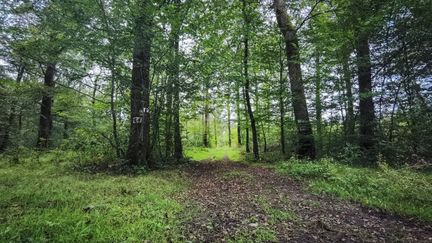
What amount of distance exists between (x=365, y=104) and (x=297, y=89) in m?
2.28

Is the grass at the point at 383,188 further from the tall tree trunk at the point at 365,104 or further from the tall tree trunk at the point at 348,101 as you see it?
the tall tree trunk at the point at 348,101

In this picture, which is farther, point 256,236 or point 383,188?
point 383,188

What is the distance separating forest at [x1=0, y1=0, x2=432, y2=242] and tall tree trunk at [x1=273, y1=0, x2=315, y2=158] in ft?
0.16

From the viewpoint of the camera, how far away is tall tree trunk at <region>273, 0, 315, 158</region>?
9.43m

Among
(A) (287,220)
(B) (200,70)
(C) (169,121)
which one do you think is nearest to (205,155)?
(C) (169,121)

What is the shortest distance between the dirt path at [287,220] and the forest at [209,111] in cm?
3

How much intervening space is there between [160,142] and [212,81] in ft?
10.6

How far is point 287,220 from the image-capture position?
3826 mm

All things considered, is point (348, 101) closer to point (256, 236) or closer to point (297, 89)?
point (297, 89)

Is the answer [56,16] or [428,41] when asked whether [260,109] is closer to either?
[428,41]

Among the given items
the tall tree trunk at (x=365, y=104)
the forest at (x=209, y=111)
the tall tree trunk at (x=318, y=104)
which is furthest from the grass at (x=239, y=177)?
the tall tree trunk at (x=318, y=104)

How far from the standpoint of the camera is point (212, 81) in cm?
923

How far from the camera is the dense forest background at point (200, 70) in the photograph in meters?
6.43

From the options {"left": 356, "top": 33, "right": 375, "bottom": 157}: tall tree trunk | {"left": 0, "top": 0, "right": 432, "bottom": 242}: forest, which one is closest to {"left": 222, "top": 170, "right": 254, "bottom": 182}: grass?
{"left": 0, "top": 0, "right": 432, "bottom": 242}: forest
